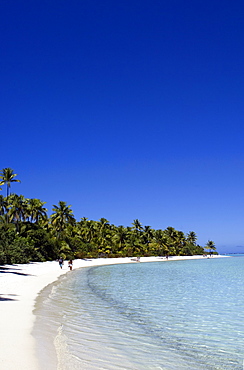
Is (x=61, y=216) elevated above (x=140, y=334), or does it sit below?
above

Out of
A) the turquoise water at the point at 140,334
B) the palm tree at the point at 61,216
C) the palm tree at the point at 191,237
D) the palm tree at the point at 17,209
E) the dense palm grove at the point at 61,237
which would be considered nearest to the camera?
the turquoise water at the point at 140,334

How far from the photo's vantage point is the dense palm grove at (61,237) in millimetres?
44725

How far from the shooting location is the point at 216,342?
910cm

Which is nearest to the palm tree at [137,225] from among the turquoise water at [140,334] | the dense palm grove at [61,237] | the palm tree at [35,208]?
the dense palm grove at [61,237]

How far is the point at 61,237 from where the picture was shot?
6662 cm

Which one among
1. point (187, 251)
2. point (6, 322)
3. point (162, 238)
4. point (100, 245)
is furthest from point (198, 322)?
point (187, 251)

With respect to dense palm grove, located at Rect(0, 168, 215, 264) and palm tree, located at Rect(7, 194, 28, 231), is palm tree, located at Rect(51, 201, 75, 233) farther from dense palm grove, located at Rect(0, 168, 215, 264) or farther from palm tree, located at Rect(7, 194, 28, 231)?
palm tree, located at Rect(7, 194, 28, 231)

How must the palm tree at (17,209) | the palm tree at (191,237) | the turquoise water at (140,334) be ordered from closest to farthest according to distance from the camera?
the turquoise water at (140,334) < the palm tree at (17,209) < the palm tree at (191,237)

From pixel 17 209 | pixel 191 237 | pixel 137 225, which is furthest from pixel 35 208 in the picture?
pixel 191 237

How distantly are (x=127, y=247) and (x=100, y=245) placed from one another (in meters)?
10.6

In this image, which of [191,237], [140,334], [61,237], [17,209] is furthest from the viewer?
[191,237]

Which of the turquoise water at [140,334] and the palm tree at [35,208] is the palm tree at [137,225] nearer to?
the palm tree at [35,208]

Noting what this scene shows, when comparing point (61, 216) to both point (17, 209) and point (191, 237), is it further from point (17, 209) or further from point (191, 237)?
point (191, 237)

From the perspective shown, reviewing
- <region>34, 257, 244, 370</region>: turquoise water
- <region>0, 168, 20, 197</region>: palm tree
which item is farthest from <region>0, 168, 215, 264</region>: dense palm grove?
<region>34, 257, 244, 370</region>: turquoise water
